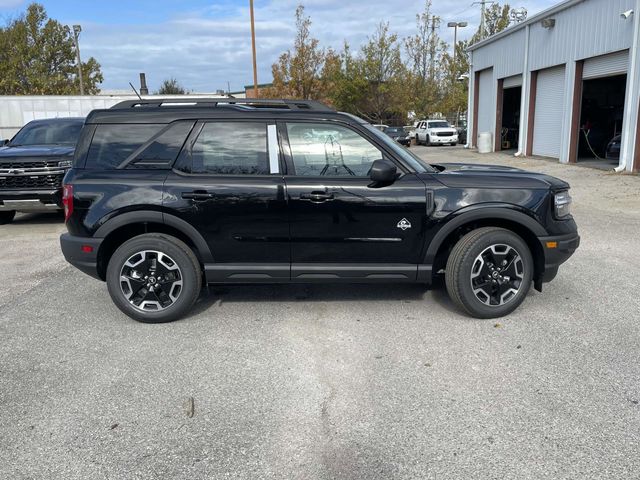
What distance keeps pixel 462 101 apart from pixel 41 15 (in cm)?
3350

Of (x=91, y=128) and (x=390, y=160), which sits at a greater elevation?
(x=91, y=128)

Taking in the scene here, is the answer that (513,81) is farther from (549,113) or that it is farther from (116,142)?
(116,142)

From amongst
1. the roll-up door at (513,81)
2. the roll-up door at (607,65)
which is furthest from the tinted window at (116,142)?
the roll-up door at (513,81)

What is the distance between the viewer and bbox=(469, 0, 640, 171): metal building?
1525 cm

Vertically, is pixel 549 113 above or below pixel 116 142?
above

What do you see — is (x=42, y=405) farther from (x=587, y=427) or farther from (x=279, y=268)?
(x=587, y=427)

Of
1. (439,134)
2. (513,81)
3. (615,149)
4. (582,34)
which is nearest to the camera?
(582,34)

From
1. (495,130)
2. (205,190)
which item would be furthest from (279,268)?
(495,130)

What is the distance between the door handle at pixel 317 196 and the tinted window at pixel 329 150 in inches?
8.5

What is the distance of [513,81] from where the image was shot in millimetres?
23938

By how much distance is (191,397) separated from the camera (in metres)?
3.51

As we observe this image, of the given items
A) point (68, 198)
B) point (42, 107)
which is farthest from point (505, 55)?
point (68, 198)

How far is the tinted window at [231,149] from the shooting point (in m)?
4.68

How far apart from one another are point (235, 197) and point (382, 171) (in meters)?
1.23
